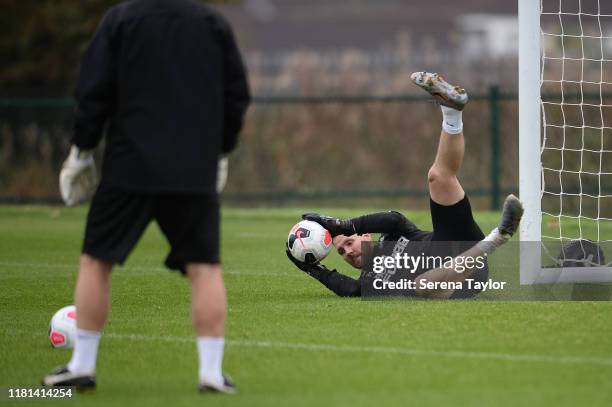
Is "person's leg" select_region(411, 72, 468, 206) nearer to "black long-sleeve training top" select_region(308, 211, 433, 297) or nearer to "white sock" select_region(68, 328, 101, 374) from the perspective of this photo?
"black long-sleeve training top" select_region(308, 211, 433, 297)

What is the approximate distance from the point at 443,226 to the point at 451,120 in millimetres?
786

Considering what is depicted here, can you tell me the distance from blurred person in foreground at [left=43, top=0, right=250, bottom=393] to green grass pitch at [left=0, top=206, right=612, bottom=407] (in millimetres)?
385

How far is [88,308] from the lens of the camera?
637cm

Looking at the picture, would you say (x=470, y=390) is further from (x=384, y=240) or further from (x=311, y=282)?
(x=311, y=282)

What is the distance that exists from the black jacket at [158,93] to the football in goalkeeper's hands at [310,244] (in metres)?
3.28

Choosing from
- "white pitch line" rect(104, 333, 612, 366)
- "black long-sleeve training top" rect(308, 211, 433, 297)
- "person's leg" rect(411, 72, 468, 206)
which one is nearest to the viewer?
"white pitch line" rect(104, 333, 612, 366)

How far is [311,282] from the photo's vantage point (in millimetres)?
10922

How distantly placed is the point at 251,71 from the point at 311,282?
63.6 feet

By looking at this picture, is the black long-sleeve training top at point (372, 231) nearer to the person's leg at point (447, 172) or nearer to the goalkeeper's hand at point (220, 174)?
the person's leg at point (447, 172)

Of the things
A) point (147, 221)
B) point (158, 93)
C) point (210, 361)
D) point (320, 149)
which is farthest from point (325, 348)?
point (320, 149)

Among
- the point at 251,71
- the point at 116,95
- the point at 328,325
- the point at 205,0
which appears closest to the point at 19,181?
the point at 205,0

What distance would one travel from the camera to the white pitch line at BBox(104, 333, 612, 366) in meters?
6.86

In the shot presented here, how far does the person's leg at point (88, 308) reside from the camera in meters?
6.37

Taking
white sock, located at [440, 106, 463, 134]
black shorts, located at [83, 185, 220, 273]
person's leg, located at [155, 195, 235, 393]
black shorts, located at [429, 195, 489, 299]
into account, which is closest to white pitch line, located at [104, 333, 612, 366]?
person's leg, located at [155, 195, 235, 393]
